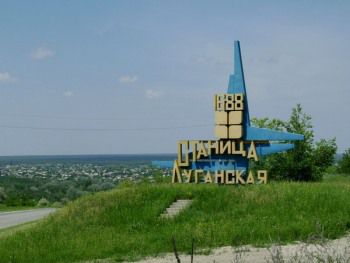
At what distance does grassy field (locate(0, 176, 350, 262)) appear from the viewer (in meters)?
16.9

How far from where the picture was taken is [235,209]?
65.5 feet

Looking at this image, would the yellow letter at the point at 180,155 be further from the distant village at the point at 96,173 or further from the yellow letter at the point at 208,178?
the distant village at the point at 96,173

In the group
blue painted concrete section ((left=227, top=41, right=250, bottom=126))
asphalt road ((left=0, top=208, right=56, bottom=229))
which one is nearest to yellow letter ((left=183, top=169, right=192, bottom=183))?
blue painted concrete section ((left=227, top=41, right=250, bottom=126))

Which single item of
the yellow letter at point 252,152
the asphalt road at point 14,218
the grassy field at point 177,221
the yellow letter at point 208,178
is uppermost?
the yellow letter at point 252,152

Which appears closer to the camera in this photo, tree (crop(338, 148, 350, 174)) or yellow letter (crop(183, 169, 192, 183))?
yellow letter (crop(183, 169, 192, 183))

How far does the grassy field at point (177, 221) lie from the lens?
16875 mm

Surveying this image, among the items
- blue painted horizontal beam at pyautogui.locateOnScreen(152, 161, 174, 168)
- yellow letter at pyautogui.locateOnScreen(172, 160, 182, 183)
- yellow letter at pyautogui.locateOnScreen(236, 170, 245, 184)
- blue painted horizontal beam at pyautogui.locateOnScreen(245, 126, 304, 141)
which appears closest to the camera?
yellow letter at pyautogui.locateOnScreen(236, 170, 245, 184)

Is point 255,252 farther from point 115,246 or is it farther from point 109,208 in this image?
point 109,208

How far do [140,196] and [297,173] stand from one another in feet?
45.9

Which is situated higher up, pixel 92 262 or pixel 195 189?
pixel 195 189

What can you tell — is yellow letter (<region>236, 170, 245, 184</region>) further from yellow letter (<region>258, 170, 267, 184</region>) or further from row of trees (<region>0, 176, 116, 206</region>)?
row of trees (<region>0, 176, 116, 206</region>)

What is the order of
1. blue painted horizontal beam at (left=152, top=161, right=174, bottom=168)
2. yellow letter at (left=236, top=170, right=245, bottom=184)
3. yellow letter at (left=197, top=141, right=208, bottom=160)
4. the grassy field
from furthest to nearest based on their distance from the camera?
blue painted horizontal beam at (left=152, top=161, right=174, bottom=168)
yellow letter at (left=197, top=141, right=208, bottom=160)
yellow letter at (left=236, top=170, right=245, bottom=184)
the grassy field

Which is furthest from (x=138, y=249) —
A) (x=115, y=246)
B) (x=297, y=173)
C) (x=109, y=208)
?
(x=297, y=173)

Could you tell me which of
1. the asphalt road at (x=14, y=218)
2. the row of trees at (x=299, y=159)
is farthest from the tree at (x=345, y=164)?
the asphalt road at (x=14, y=218)
